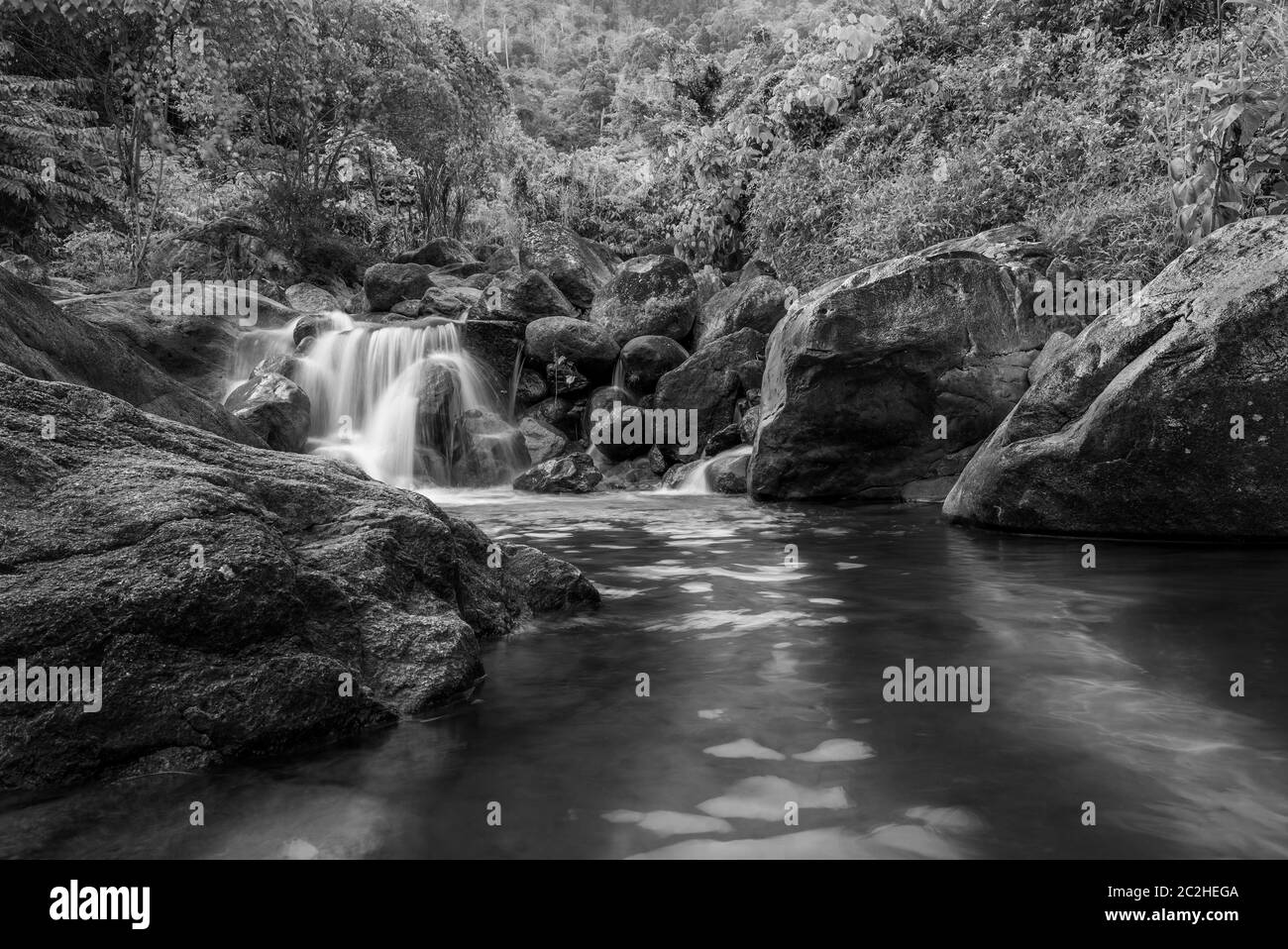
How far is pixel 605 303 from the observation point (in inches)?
611

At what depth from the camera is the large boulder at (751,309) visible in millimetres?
13938

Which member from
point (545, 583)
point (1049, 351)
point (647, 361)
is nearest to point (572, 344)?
point (647, 361)

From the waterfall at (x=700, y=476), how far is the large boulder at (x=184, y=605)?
25.1ft

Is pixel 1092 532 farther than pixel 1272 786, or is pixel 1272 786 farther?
pixel 1092 532

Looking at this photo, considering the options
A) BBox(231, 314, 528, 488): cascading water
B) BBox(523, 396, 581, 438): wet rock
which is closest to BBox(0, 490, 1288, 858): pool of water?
BBox(231, 314, 528, 488): cascading water

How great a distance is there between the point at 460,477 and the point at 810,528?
632 centimetres

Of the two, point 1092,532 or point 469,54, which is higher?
point 469,54

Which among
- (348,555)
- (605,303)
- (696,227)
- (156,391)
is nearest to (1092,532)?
(348,555)

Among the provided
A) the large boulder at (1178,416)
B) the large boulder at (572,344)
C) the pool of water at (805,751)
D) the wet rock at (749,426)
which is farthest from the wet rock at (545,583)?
the large boulder at (572,344)

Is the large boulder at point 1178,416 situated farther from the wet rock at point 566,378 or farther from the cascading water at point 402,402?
the wet rock at point 566,378

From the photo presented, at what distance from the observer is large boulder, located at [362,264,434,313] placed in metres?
→ 17.6

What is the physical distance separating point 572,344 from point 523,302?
1.74 metres

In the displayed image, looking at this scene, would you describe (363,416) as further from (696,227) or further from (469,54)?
(469,54)

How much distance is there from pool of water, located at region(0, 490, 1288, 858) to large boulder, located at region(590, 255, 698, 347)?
10307mm
